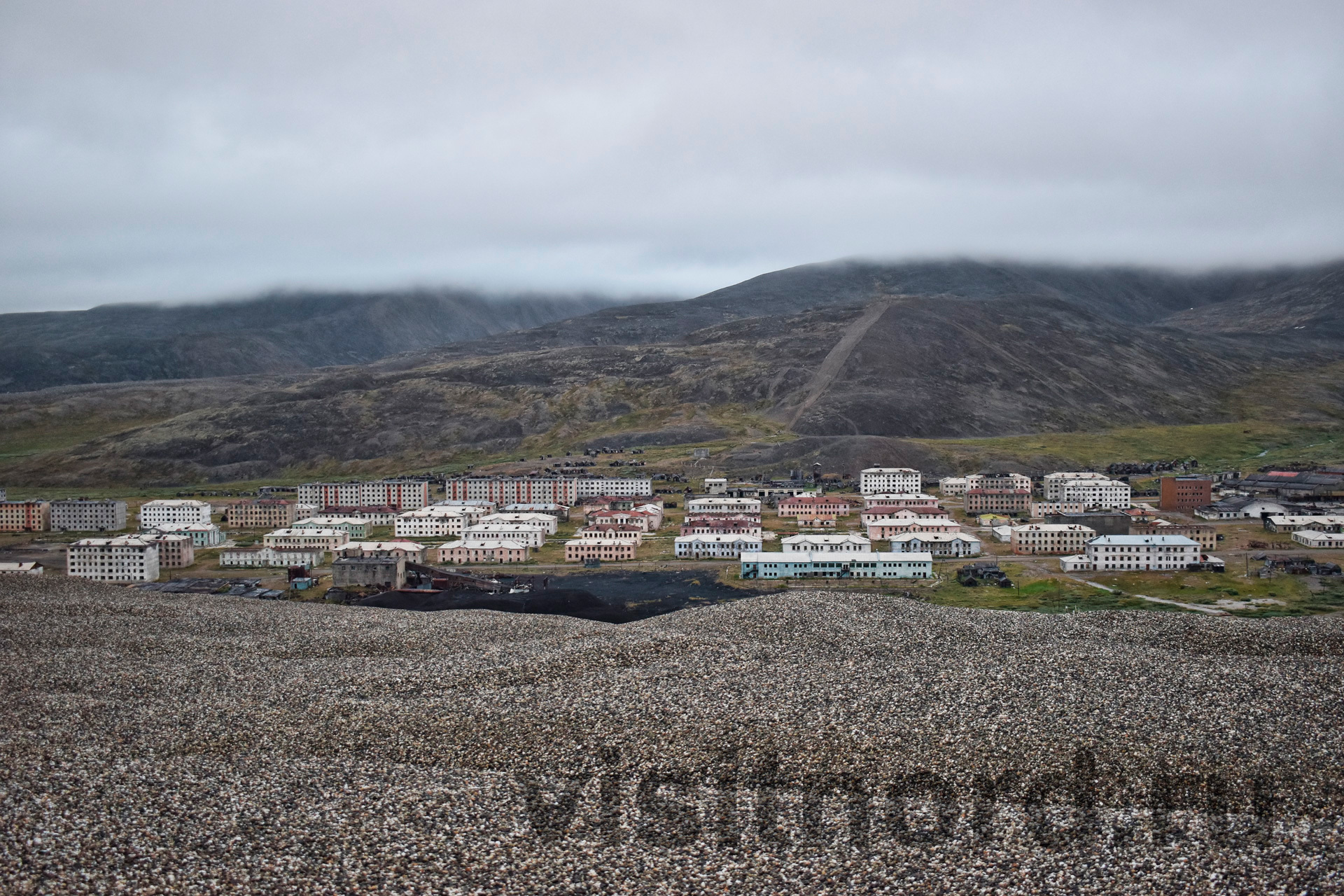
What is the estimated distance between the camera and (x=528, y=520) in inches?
3644

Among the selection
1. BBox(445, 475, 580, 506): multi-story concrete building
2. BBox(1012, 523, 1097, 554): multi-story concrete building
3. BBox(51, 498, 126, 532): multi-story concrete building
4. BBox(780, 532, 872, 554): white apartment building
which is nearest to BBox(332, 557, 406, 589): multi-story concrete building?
BBox(780, 532, 872, 554): white apartment building

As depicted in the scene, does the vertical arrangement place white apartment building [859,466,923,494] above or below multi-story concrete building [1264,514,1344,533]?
above

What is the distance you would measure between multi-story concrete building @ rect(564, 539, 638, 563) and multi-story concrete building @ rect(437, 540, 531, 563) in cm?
363

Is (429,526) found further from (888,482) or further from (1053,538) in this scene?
(1053,538)

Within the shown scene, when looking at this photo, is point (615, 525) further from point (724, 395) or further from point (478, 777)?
point (724, 395)

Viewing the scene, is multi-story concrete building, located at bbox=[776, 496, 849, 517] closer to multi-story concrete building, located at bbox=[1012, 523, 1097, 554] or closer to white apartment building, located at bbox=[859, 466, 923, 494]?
white apartment building, located at bbox=[859, 466, 923, 494]

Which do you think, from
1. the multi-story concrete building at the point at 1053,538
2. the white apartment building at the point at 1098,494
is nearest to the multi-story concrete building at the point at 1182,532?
the multi-story concrete building at the point at 1053,538

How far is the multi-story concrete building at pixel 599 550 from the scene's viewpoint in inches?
3167

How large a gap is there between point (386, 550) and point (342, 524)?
18.4m

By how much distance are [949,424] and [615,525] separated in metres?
96.8

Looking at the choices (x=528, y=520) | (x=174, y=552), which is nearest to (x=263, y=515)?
(x=174, y=552)

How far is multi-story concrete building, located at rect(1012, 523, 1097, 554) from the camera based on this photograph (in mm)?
80062

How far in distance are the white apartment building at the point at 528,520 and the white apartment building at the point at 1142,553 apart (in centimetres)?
4432

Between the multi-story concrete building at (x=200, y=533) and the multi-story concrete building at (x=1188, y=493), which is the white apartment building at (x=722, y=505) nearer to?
the multi-story concrete building at (x=1188, y=493)
